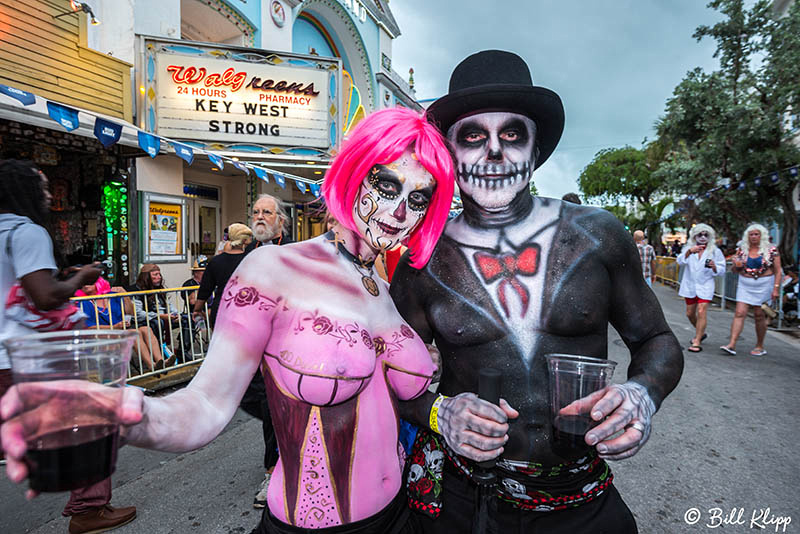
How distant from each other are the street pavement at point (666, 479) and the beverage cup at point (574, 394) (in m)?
2.21

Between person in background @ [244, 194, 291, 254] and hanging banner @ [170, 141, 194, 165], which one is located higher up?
hanging banner @ [170, 141, 194, 165]

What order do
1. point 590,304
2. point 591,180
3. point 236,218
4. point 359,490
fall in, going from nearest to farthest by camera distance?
point 359,490, point 590,304, point 236,218, point 591,180

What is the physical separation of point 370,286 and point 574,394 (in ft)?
2.13

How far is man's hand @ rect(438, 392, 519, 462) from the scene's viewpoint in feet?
A: 3.73

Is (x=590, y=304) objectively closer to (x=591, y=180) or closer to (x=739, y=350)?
(x=739, y=350)

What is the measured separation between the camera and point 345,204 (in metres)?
1.36

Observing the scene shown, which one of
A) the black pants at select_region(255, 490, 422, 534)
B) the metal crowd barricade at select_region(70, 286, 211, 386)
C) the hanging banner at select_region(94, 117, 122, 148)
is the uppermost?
the hanging banner at select_region(94, 117, 122, 148)

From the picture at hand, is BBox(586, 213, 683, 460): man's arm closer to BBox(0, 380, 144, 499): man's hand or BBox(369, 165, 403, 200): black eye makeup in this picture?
BBox(369, 165, 403, 200): black eye makeup

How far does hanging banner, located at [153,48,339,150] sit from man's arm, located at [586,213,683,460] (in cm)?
905

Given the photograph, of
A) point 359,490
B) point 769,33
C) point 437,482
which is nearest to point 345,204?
point 359,490

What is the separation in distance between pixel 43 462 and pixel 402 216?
0.98 metres

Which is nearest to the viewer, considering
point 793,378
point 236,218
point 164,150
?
point 793,378

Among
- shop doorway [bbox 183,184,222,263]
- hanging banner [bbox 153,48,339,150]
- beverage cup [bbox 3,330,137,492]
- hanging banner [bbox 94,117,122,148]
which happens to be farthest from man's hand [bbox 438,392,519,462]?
shop doorway [bbox 183,184,222,263]

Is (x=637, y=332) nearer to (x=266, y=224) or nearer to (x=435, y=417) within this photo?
(x=435, y=417)
